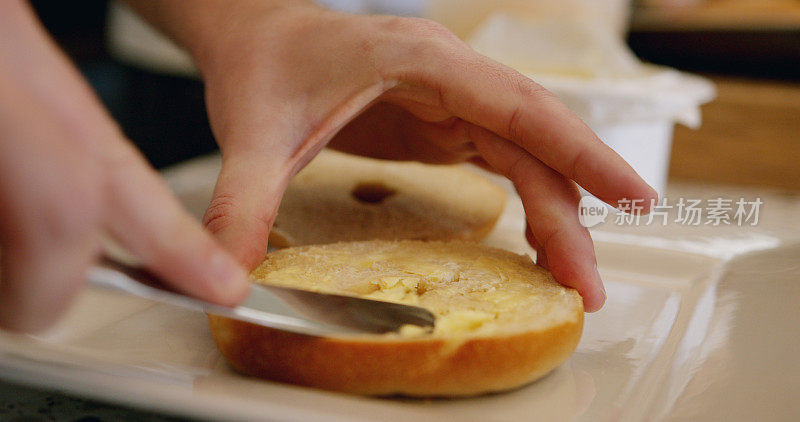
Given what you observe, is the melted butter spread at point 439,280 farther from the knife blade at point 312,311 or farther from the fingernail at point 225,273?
the fingernail at point 225,273

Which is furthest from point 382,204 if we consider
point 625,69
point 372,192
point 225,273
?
point 625,69

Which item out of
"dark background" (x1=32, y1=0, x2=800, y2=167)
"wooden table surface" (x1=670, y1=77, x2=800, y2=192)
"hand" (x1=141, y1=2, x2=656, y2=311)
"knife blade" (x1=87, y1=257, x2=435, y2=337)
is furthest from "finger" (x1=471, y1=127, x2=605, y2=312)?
"wooden table surface" (x1=670, y1=77, x2=800, y2=192)

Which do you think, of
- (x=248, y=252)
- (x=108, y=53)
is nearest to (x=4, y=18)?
(x=248, y=252)

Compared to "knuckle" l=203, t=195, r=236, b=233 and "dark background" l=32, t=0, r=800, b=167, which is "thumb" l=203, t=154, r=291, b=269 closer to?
"knuckle" l=203, t=195, r=236, b=233

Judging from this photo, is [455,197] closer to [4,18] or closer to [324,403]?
[324,403]

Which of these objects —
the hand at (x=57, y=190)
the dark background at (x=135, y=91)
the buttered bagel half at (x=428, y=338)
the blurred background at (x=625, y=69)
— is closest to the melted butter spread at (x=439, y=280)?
the buttered bagel half at (x=428, y=338)

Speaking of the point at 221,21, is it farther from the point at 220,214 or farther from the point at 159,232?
the point at 159,232
